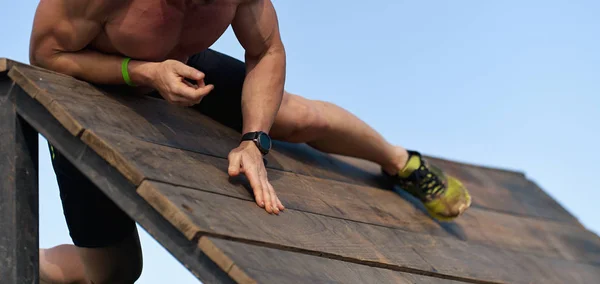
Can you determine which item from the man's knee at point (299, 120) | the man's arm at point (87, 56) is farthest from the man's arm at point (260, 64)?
the man's arm at point (87, 56)

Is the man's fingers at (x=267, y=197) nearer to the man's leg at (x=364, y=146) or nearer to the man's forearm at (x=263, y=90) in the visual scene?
the man's forearm at (x=263, y=90)

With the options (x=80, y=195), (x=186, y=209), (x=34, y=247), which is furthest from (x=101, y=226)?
(x=186, y=209)

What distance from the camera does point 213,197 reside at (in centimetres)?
331

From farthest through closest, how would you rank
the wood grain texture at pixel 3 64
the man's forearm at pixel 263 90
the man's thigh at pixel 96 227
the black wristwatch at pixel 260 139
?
the man's thigh at pixel 96 227 < the man's forearm at pixel 263 90 < the black wristwatch at pixel 260 139 < the wood grain texture at pixel 3 64

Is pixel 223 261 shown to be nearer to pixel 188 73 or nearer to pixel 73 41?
pixel 188 73

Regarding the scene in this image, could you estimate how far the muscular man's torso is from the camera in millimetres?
3574

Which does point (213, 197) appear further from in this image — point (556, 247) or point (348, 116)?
point (556, 247)

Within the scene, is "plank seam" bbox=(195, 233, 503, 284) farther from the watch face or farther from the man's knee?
the man's knee

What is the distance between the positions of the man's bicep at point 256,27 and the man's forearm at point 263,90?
0.03 metres

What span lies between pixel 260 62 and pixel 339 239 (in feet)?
2.61

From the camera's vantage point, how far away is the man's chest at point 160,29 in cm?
358

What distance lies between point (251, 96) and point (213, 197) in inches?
29.2

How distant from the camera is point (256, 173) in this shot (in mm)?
3598

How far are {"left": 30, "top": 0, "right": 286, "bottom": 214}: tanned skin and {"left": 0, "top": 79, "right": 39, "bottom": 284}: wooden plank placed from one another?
244 mm
